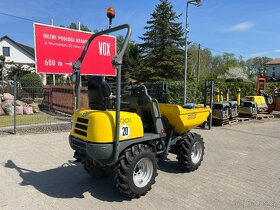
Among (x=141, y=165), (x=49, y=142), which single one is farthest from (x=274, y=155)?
(x=49, y=142)

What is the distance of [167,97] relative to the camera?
12953 mm

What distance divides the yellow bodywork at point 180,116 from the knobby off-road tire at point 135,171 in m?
0.99

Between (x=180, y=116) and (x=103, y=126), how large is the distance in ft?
5.22

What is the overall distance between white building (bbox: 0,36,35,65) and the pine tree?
19.4 m

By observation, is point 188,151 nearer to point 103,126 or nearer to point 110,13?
point 103,126

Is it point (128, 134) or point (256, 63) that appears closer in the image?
point (128, 134)

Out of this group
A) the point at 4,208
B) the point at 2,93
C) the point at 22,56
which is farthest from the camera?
the point at 22,56

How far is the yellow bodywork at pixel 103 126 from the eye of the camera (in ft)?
12.3

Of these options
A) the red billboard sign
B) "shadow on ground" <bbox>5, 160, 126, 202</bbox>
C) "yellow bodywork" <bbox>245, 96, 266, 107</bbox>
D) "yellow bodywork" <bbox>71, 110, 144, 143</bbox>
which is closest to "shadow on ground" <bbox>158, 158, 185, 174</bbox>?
"shadow on ground" <bbox>5, 160, 126, 202</bbox>

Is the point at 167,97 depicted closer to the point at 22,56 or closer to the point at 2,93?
the point at 2,93

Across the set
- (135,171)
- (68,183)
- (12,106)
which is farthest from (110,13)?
(12,106)

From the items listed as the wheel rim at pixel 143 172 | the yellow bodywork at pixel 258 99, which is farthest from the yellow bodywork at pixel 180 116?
the yellow bodywork at pixel 258 99

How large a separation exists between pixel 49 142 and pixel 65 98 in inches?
220

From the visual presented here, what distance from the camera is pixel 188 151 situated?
505cm
